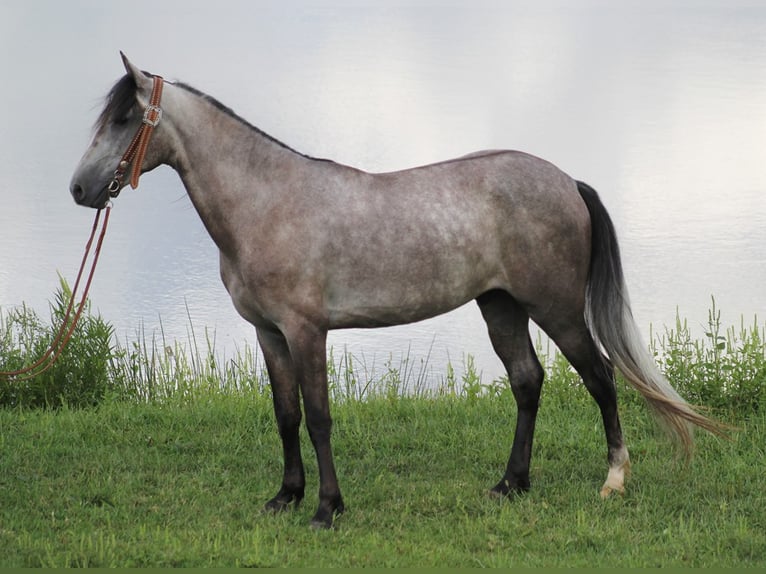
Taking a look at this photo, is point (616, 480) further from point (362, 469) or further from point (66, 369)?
point (66, 369)

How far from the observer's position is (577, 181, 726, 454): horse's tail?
617 centimetres

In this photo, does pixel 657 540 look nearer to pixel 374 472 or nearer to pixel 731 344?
pixel 374 472

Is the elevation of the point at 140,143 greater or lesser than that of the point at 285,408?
greater

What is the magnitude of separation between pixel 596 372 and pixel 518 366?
0.46 metres

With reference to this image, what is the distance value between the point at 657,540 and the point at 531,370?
1.25 metres

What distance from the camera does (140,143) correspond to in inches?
213

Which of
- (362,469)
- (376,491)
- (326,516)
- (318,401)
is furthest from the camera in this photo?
(362,469)

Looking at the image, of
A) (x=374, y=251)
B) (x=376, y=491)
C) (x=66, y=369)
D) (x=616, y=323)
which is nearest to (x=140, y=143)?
(x=374, y=251)

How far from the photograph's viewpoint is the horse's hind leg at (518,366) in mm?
6262

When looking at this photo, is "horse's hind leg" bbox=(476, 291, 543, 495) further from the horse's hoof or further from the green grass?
the horse's hoof

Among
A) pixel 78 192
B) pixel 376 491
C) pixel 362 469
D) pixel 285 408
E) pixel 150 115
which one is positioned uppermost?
pixel 150 115

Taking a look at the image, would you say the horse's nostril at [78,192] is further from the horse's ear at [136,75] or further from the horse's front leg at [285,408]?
the horse's front leg at [285,408]

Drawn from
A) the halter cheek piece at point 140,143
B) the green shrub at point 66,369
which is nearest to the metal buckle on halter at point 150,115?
the halter cheek piece at point 140,143

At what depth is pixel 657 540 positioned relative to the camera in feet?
18.1
